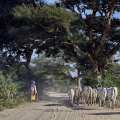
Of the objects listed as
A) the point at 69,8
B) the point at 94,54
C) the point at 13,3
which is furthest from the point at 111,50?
the point at 13,3

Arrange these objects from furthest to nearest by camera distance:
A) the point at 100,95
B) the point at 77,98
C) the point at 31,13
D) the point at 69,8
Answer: the point at 69,8, the point at 31,13, the point at 77,98, the point at 100,95

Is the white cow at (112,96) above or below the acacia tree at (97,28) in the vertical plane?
below

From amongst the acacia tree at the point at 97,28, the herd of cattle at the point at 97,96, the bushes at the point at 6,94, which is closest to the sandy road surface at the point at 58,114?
the herd of cattle at the point at 97,96

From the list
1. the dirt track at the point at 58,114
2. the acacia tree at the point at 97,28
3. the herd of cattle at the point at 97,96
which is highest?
the acacia tree at the point at 97,28

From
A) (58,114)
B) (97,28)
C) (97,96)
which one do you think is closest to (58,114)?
(58,114)

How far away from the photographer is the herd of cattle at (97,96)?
31.7m

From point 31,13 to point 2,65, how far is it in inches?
332

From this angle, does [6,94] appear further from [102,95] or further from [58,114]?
[58,114]

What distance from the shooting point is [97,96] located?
3291cm

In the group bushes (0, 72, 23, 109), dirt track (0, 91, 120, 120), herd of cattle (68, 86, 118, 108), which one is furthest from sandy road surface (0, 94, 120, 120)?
bushes (0, 72, 23, 109)

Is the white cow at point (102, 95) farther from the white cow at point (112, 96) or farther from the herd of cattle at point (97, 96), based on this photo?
the white cow at point (112, 96)

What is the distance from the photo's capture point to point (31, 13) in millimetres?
42750

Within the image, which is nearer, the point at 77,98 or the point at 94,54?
the point at 77,98

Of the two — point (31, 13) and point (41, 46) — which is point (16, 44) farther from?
point (31, 13)
